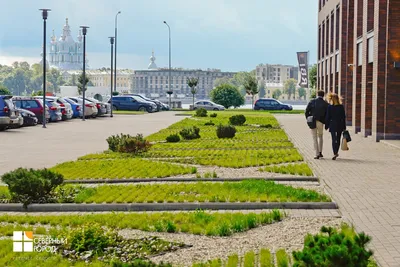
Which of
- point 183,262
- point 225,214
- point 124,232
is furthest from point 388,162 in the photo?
point 183,262

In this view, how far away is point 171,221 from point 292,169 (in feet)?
22.5

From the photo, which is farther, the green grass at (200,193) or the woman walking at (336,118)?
the woman walking at (336,118)

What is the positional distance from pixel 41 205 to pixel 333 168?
770cm

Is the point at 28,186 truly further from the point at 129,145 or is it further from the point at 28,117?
the point at 28,117

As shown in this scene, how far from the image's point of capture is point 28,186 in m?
11.6

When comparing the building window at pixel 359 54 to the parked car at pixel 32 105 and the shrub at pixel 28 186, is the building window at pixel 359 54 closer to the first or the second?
the parked car at pixel 32 105

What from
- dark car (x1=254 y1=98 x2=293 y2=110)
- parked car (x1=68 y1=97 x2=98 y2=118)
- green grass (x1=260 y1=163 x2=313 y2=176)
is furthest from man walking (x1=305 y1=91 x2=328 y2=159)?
dark car (x1=254 y1=98 x2=293 y2=110)

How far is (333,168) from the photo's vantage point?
663 inches

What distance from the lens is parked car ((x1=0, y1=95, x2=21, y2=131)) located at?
33.6 m

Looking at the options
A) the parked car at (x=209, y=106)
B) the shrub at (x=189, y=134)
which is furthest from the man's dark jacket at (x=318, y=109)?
the parked car at (x=209, y=106)

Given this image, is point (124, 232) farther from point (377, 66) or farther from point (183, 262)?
point (377, 66)

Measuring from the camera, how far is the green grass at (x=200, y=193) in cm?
1161

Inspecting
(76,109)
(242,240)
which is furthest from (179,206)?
(76,109)

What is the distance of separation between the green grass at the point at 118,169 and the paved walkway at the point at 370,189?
10.3 ft
